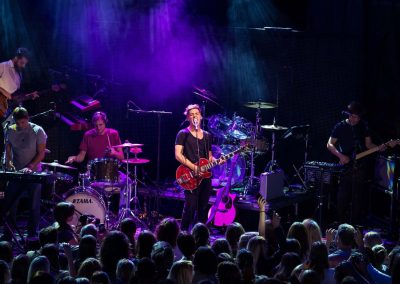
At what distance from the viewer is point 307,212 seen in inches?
573

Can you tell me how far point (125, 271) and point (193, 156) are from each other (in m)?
5.64

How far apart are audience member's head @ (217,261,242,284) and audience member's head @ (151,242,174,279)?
833 millimetres

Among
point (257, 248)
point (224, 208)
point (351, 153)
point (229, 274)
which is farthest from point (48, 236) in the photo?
point (351, 153)

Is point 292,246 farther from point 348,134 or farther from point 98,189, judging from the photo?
point 348,134

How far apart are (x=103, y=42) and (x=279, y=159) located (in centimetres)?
453

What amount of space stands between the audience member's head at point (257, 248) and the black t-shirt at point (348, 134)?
21.0 ft

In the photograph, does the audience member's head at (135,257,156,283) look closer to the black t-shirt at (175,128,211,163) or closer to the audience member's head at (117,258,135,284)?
the audience member's head at (117,258,135,284)

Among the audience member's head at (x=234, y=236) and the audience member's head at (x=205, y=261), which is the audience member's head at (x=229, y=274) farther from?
the audience member's head at (x=234, y=236)

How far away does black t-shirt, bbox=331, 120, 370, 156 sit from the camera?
1345 cm

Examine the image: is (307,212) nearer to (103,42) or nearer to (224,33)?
(224,33)

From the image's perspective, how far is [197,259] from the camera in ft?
21.3

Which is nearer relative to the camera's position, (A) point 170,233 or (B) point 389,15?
(A) point 170,233

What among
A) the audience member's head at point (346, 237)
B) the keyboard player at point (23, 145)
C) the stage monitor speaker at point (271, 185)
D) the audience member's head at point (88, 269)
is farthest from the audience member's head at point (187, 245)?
the stage monitor speaker at point (271, 185)

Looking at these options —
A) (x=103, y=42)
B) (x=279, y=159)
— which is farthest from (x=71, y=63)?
(x=279, y=159)
